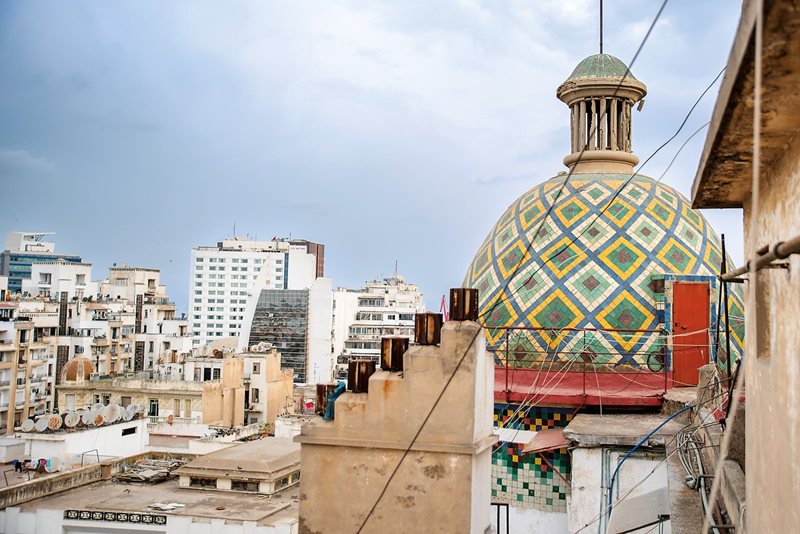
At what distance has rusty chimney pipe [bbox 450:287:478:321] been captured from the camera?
213 inches

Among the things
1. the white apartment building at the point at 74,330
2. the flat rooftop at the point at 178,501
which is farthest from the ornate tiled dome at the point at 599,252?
the white apartment building at the point at 74,330

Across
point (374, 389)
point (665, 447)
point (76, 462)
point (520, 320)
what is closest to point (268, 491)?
point (76, 462)

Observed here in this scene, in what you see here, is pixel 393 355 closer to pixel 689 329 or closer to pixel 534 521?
pixel 534 521

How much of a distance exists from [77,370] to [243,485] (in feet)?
74.3

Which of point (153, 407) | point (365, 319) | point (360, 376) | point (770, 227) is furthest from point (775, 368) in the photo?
point (365, 319)

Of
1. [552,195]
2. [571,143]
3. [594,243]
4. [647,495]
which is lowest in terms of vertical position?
[647,495]

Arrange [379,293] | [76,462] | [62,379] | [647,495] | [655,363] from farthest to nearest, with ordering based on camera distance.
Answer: [379,293], [62,379], [76,462], [655,363], [647,495]

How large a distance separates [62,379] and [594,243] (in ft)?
125

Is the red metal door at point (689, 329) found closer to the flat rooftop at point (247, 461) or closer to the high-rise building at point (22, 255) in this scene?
the flat rooftop at point (247, 461)

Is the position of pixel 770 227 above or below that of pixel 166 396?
above

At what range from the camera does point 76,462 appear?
28141mm

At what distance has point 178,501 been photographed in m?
23.4

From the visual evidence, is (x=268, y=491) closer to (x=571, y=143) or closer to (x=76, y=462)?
(x=76, y=462)

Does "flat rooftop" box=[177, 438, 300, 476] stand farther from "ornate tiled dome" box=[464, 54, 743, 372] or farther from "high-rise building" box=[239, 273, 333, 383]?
"high-rise building" box=[239, 273, 333, 383]
